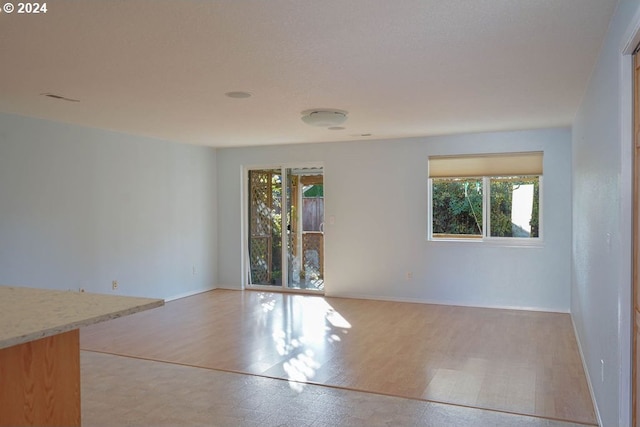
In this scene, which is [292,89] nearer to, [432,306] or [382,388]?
[382,388]

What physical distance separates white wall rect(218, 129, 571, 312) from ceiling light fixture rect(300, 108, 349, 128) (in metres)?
2.24

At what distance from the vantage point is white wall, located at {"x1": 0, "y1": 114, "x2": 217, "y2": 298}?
4.89 metres

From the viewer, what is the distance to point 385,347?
4.51 m

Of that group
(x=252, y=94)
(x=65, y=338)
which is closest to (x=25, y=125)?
(x=252, y=94)

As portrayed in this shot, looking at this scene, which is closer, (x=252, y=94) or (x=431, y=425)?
(x=431, y=425)

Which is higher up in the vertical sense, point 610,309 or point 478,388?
point 610,309

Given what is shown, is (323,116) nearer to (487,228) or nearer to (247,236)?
(487,228)

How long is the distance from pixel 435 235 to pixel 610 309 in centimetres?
429

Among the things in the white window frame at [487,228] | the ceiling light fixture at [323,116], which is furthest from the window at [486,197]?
the ceiling light fixture at [323,116]

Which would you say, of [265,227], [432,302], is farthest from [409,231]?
[265,227]

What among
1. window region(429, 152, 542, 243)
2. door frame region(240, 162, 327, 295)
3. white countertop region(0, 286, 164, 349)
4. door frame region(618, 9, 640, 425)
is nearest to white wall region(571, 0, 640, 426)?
door frame region(618, 9, 640, 425)

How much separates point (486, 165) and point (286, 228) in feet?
10.1

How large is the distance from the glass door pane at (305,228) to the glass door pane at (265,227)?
7.3 inches

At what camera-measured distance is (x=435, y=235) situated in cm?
671
